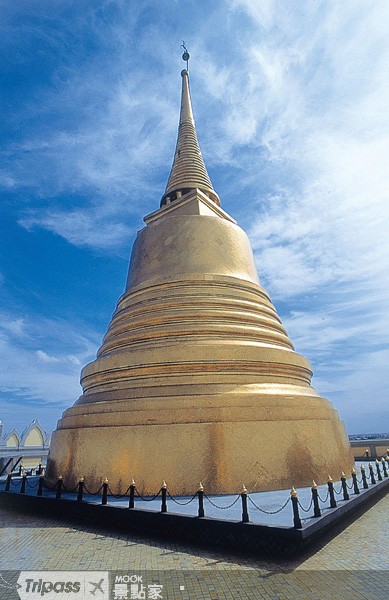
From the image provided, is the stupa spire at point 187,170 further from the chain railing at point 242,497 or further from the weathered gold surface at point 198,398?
the chain railing at point 242,497

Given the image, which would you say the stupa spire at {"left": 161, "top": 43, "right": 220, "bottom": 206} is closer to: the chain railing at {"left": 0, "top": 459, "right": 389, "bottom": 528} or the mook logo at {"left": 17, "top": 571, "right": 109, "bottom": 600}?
the chain railing at {"left": 0, "top": 459, "right": 389, "bottom": 528}

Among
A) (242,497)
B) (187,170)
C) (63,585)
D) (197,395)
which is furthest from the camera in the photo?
(187,170)

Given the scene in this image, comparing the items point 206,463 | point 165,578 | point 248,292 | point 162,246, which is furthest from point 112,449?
point 162,246

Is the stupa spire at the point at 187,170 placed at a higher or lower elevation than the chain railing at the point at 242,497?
higher

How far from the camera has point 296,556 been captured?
203 inches

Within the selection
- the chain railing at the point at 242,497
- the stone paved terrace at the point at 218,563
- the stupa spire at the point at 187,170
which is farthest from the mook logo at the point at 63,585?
the stupa spire at the point at 187,170

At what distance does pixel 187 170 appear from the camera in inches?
739

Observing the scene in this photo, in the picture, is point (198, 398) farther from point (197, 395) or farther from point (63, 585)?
point (63, 585)

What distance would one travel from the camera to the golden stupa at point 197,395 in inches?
324

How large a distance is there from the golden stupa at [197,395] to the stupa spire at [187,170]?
4613 millimetres

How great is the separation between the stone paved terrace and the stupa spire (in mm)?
14923

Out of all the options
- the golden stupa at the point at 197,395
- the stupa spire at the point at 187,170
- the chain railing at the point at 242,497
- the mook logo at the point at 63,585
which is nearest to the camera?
the mook logo at the point at 63,585

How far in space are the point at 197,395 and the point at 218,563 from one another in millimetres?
4130

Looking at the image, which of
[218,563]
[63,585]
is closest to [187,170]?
[218,563]
